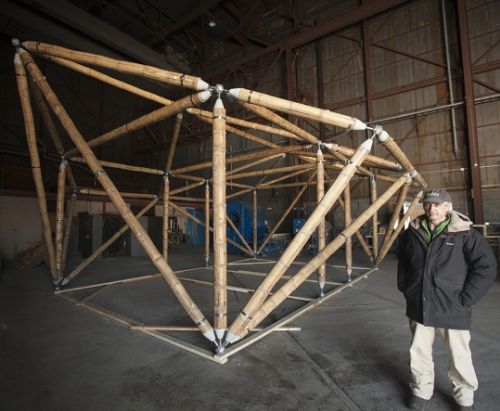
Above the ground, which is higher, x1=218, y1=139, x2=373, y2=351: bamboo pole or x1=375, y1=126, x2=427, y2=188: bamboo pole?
x1=375, y1=126, x2=427, y2=188: bamboo pole

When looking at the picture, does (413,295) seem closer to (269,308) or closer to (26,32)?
(269,308)

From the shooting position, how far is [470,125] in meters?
12.7

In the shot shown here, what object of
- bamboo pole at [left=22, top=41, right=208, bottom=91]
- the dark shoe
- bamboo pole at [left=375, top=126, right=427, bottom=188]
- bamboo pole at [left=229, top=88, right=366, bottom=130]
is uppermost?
bamboo pole at [left=22, top=41, right=208, bottom=91]

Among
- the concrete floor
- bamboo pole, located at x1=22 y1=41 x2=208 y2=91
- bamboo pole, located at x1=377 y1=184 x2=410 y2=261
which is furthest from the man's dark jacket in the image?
bamboo pole, located at x1=377 y1=184 x2=410 y2=261

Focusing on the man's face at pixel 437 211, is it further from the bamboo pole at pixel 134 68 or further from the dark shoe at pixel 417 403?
the bamboo pole at pixel 134 68

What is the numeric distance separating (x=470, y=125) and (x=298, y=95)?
8818 mm

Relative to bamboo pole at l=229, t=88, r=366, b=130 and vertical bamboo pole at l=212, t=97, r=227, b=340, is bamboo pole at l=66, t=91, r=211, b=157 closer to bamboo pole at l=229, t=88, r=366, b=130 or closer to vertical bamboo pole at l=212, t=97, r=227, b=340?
vertical bamboo pole at l=212, t=97, r=227, b=340

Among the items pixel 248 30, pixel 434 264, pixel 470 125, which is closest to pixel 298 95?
pixel 248 30

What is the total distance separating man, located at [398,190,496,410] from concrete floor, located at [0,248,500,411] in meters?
0.29

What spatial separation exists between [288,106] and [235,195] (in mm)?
7485

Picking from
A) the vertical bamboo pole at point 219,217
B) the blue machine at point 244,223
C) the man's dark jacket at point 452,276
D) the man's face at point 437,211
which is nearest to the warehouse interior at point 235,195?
the vertical bamboo pole at point 219,217

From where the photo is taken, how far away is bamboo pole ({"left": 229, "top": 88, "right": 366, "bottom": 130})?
375cm

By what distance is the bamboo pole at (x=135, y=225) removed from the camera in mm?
3844

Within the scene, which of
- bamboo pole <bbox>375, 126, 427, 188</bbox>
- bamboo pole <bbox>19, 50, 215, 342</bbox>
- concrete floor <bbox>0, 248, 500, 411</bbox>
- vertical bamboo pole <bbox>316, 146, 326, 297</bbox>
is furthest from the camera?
vertical bamboo pole <bbox>316, 146, 326, 297</bbox>
